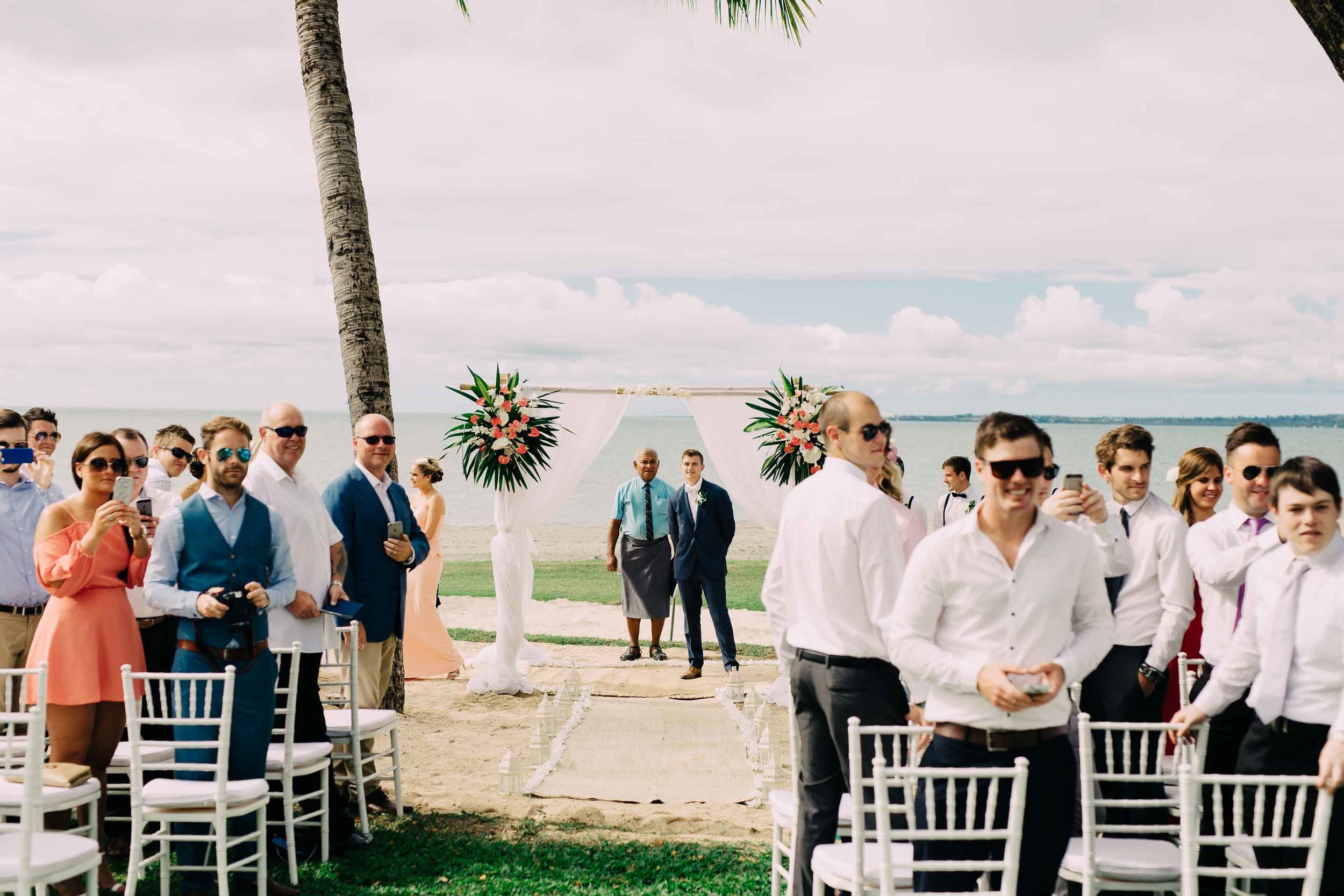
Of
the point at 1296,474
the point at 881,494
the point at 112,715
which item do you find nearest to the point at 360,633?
the point at 112,715

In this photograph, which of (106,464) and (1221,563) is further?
(106,464)

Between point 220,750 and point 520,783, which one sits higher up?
point 220,750

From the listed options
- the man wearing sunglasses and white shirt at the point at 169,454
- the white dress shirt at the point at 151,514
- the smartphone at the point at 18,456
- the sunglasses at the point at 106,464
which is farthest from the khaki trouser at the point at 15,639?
the sunglasses at the point at 106,464

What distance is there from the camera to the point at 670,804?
Answer: 21.9 ft

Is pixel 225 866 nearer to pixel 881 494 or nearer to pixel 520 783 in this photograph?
pixel 520 783

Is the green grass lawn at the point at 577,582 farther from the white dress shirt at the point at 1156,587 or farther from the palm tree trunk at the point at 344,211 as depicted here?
the white dress shirt at the point at 1156,587

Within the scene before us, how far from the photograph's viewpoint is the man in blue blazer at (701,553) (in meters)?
10.8

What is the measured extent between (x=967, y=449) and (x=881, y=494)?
9292cm

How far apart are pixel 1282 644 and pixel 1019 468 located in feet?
3.76

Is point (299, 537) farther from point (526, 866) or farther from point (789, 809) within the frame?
point (789, 809)

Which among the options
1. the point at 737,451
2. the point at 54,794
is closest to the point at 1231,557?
the point at 54,794

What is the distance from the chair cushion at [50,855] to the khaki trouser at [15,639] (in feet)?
7.07

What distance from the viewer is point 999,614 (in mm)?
3305

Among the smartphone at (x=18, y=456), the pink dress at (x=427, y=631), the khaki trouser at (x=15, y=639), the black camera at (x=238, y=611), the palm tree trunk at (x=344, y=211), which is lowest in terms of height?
the pink dress at (x=427, y=631)
